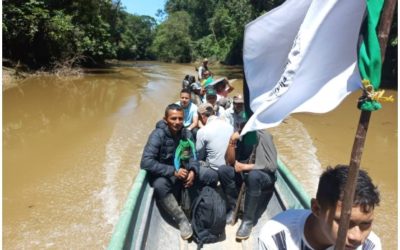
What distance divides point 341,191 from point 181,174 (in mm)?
2530

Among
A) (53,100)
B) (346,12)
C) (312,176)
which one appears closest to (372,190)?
(346,12)

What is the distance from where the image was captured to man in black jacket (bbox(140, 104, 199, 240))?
12.7ft

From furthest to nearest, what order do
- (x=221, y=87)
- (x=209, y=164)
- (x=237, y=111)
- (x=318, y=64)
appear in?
(x=221, y=87), (x=237, y=111), (x=209, y=164), (x=318, y=64)

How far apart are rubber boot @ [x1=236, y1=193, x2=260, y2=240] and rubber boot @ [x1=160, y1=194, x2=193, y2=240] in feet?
1.54

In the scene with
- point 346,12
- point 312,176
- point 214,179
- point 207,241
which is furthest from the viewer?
point 312,176

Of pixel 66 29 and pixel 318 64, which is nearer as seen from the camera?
pixel 318 64

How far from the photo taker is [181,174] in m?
3.96

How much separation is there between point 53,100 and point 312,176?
10619mm

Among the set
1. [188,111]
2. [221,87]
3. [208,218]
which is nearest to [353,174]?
[208,218]

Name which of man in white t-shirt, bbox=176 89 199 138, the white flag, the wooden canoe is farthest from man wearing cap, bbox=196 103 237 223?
the white flag

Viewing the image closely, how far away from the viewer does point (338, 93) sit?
1761 mm

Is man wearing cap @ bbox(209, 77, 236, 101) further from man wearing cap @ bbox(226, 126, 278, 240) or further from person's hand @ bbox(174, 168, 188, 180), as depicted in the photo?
person's hand @ bbox(174, 168, 188, 180)

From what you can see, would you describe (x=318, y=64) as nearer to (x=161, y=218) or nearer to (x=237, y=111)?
(x=161, y=218)

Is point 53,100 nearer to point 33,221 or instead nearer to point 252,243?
point 33,221
